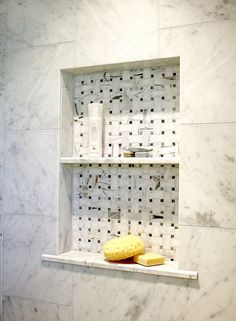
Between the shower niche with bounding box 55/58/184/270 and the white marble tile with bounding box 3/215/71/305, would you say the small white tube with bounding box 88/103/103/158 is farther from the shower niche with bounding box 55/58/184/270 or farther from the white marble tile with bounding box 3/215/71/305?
the white marble tile with bounding box 3/215/71/305

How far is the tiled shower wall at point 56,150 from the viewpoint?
A: 1.45 meters

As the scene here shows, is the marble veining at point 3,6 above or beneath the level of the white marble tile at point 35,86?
above

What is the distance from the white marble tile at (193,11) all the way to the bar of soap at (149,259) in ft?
3.30

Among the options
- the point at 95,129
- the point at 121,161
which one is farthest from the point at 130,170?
the point at 95,129

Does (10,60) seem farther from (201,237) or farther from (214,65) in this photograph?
(201,237)

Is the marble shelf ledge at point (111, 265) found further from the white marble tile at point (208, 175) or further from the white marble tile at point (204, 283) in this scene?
the white marble tile at point (208, 175)

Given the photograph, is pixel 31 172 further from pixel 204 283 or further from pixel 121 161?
pixel 204 283

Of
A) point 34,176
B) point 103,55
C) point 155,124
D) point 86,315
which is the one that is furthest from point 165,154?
point 86,315

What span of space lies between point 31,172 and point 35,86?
0.43 meters

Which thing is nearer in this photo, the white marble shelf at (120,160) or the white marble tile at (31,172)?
the white marble shelf at (120,160)

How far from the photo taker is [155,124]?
5.63ft

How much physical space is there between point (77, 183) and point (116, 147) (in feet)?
0.92

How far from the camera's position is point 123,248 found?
1578 mm

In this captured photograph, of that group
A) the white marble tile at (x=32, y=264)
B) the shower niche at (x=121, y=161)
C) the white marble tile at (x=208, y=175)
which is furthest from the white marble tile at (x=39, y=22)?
the white marble tile at (x=32, y=264)
